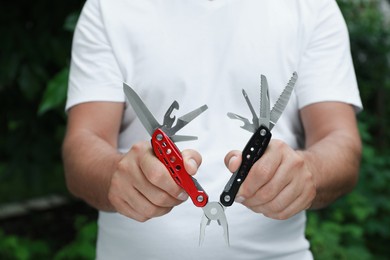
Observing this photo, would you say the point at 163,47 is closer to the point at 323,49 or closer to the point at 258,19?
the point at 258,19

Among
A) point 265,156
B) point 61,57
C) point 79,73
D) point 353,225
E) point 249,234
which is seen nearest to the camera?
point 265,156

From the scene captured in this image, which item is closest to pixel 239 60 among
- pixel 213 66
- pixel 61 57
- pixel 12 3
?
pixel 213 66

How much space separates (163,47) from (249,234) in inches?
17.0

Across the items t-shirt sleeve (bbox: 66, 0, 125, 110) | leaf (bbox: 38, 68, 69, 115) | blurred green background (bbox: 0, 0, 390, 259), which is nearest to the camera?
t-shirt sleeve (bbox: 66, 0, 125, 110)

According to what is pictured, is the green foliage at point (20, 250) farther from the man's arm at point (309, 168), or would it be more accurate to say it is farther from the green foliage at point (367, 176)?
the man's arm at point (309, 168)

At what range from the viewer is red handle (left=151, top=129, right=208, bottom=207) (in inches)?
44.4

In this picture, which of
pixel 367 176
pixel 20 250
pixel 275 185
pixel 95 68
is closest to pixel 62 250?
pixel 20 250

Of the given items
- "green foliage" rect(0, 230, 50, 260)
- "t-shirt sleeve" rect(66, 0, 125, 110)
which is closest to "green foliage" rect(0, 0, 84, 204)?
"green foliage" rect(0, 230, 50, 260)

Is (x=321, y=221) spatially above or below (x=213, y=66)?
below

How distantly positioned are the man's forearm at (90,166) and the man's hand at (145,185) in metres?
0.11

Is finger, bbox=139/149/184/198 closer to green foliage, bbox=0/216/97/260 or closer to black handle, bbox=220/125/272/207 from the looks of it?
black handle, bbox=220/125/272/207

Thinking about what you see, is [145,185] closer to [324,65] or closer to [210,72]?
[210,72]

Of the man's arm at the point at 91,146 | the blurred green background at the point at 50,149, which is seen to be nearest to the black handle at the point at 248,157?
the man's arm at the point at 91,146

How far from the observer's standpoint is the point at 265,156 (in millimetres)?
1172
